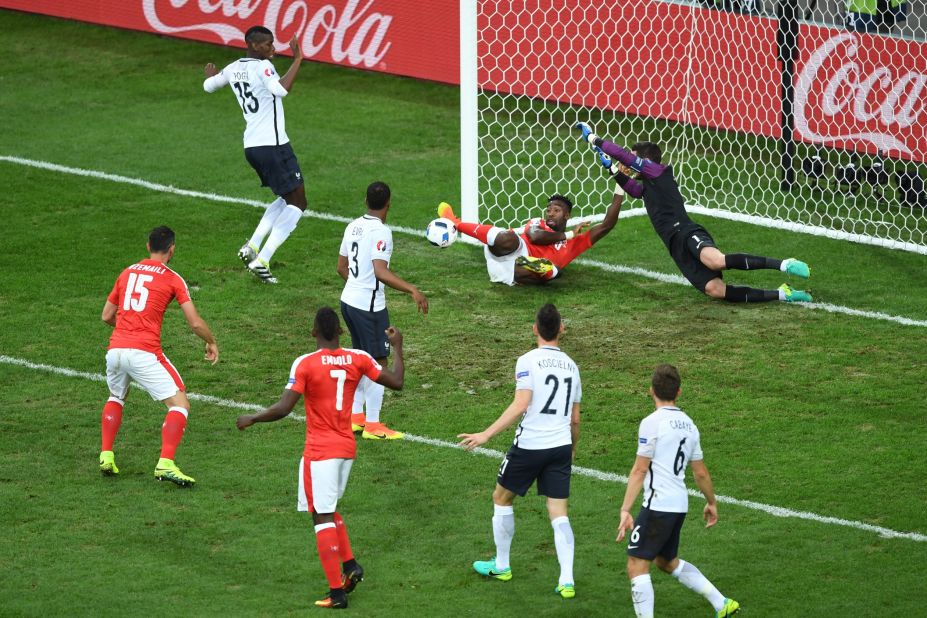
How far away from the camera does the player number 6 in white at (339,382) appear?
28.4ft

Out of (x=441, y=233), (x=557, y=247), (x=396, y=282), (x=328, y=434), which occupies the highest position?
(x=441, y=233)

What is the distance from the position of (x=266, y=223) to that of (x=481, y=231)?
2220mm

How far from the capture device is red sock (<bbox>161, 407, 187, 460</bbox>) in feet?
33.8

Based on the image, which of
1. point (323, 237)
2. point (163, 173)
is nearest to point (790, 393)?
point (323, 237)

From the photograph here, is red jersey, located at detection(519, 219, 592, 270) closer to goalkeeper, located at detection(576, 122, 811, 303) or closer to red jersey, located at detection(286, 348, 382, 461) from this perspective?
goalkeeper, located at detection(576, 122, 811, 303)

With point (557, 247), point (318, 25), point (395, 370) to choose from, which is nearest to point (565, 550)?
point (395, 370)

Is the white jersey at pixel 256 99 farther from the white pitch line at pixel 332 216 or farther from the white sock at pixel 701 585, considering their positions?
the white sock at pixel 701 585

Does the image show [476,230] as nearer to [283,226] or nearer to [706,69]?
[283,226]

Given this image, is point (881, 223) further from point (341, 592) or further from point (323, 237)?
point (341, 592)

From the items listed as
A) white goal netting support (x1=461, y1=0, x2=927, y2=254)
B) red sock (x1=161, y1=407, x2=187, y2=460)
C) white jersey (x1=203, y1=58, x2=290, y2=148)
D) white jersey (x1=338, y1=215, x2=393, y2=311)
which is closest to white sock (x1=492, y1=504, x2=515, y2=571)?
red sock (x1=161, y1=407, x2=187, y2=460)

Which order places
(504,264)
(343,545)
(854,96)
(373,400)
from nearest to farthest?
(343,545), (373,400), (504,264), (854,96)

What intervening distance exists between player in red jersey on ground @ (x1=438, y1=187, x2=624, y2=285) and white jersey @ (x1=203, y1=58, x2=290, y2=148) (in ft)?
7.20

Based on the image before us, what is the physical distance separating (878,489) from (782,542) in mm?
1158

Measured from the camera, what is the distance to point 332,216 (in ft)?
55.2
